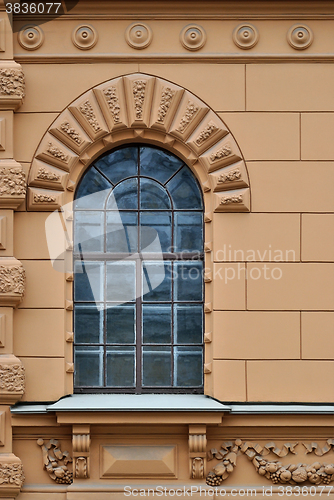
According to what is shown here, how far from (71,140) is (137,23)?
152cm

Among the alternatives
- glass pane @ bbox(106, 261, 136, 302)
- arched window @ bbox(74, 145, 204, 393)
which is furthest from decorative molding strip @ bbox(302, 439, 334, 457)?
glass pane @ bbox(106, 261, 136, 302)

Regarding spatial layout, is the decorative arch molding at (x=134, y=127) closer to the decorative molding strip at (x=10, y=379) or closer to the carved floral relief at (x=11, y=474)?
the decorative molding strip at (x=10, y=379)

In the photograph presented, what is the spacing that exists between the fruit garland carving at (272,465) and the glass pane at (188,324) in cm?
118

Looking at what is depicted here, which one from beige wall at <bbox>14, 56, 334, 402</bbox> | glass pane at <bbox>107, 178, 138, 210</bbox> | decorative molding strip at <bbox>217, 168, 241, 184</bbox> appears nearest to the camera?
beige wall at <bbox>14, 56, 334, 402</bbox>

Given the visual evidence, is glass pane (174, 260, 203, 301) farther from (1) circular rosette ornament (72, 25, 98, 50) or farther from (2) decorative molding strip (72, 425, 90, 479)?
(1) circular rosette ornament (72, 25, 98, 50)

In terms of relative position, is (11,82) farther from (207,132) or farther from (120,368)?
(120,368)

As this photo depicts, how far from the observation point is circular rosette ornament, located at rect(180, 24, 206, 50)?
19.4ft

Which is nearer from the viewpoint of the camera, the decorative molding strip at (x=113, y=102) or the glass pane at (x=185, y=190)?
the decorative molding strip at (x=113, y=102)

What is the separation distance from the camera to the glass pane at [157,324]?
6035 millimetres

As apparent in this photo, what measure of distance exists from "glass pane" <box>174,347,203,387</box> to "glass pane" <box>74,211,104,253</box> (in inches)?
59.5

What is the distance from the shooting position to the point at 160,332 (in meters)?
6.04

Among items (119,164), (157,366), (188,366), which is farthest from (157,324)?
(119,164)

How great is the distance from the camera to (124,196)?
20.2 ft

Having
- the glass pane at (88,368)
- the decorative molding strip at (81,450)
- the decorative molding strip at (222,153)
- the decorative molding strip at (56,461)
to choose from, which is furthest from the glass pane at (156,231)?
the decorative molding strip at (56,461)
